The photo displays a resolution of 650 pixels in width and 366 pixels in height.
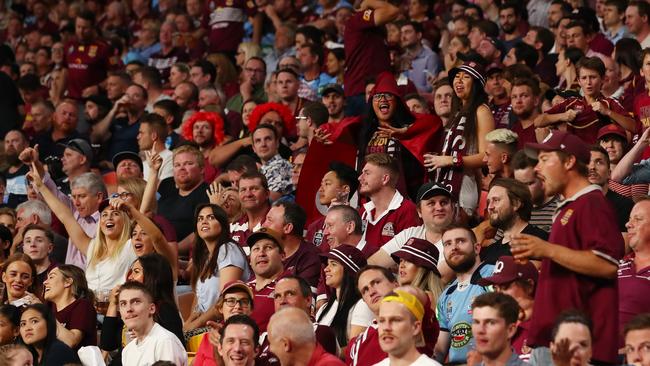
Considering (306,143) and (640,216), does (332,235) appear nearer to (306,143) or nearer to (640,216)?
(640,216)

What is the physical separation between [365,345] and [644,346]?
1.82 meters

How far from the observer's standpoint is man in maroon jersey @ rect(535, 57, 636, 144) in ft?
36.1

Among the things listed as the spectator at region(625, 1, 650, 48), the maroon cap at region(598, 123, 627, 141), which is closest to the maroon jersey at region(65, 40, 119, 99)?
the spectator at region(625, 1, 650, 48)

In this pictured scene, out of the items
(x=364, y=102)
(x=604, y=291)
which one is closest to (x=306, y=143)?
(x=364, y=102)

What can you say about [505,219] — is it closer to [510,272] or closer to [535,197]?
[535,197]

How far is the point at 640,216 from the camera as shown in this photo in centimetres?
857

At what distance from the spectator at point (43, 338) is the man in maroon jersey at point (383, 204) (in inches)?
90.0

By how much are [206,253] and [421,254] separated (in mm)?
2112

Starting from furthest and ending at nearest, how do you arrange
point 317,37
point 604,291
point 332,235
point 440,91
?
1. point 317,37
2. point 440,91
3. point 332,235
4. point 604,291

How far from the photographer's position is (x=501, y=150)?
10.4m

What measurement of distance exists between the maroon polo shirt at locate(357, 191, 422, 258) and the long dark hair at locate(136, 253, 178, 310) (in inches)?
55.9

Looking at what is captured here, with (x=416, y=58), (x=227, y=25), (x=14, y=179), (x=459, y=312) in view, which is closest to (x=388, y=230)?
→ (x=459, y=312)

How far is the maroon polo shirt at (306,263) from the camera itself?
9945 millimetres

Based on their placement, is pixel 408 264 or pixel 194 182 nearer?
pixel 408 264
